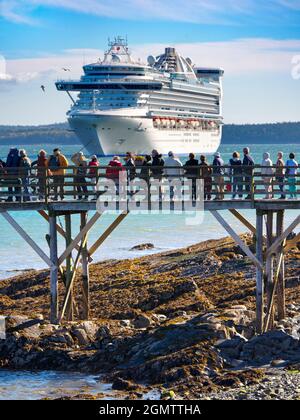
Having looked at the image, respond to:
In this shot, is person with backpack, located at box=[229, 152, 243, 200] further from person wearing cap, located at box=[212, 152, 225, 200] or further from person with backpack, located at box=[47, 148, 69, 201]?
person with backpack, located at box=[47, 148, 69, 201]

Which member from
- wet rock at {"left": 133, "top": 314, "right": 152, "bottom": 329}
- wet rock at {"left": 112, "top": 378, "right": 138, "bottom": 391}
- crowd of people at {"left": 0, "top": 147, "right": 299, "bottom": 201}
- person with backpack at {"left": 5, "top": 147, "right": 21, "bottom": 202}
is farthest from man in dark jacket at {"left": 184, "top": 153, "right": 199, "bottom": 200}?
wet rock at {"left": 112, "top": 378, "right": 138, "bottom": 391}

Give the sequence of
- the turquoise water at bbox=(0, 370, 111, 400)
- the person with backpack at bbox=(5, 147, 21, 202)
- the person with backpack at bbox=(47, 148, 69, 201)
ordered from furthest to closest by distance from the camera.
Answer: the person with backpack at bbox=(5, 147, 21, 202)
the person with backpack at bbox=(47, 148, 69, 201)
the turquoise water at bbox=(0, 370, 111, 400)

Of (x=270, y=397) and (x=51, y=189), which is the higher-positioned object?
(x=51, y=189)

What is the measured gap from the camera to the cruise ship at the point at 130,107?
121562 mm

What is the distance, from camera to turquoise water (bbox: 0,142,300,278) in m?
38.4

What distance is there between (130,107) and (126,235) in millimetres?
79489

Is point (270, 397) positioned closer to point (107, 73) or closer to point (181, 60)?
point (107, 73)

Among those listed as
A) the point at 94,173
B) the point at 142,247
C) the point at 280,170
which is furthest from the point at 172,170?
the point at 142,247

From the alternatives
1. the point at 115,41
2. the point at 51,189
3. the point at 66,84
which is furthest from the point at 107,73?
the point at 51,189

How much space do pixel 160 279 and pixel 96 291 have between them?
169 centimetres

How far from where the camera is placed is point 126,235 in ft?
151

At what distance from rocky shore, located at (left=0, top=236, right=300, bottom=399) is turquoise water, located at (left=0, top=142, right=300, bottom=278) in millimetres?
9773

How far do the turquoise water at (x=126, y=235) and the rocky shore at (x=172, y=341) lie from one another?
9773 millimetres
